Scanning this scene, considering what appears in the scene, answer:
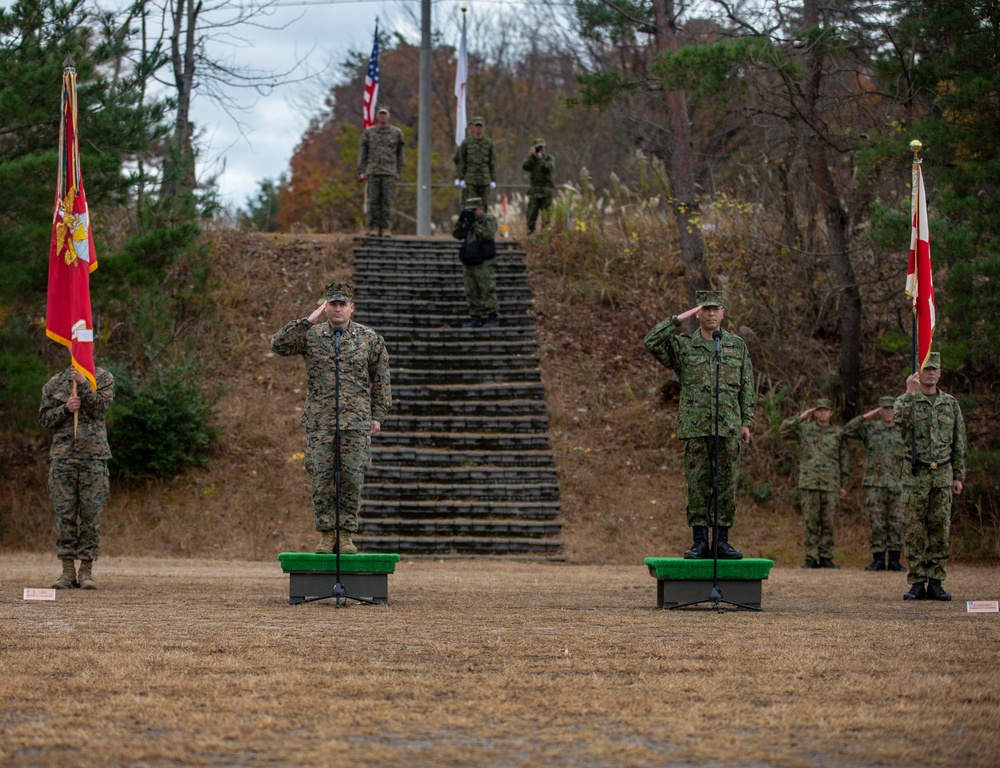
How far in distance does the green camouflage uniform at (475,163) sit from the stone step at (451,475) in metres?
6.49

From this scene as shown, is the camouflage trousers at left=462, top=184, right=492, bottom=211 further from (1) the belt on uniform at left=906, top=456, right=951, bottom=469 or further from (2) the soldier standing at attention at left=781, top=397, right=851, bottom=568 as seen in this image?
(1) the belt on uniform at left=906, top=456, right=951, bottom=469

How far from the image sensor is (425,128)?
87.4ft

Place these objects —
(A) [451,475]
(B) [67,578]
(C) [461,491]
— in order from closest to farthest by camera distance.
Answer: (B) [67,578] → (C) [461,491] → (A) [451,475]

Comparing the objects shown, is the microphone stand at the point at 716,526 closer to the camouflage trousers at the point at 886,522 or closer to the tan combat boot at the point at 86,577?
the tan combat boot at the point at 86,577

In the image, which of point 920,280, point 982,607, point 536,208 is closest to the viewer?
point 982,607

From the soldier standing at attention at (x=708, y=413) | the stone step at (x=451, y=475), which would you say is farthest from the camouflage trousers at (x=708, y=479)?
the stone step at (x=451, y=475)

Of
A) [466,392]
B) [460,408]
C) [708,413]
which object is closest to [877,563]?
[460,408]

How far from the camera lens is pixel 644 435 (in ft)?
69.4

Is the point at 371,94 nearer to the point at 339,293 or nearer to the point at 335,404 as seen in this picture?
the point at 339,293

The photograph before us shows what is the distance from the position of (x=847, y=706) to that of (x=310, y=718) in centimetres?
245

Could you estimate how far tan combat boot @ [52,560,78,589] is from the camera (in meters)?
11.8

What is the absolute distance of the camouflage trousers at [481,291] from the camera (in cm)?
2278

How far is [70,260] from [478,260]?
1042 centimetres

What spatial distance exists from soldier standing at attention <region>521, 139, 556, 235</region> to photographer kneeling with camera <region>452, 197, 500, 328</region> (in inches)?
145
